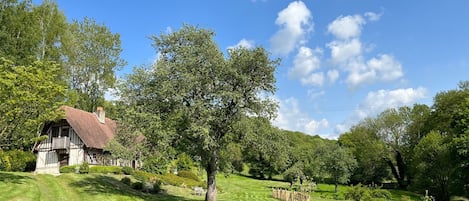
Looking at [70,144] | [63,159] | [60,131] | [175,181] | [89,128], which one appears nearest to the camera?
[175,181]

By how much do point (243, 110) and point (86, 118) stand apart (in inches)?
1007

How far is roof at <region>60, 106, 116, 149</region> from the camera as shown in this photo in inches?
1543

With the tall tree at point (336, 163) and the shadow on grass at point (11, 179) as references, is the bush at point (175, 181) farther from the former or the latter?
the tall tree at point (336, 163)

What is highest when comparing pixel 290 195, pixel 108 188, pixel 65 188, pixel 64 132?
pixel 64 132

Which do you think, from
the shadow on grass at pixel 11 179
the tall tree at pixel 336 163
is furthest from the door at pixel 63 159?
the tall tree at pixel 336 163

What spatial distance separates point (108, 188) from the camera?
2619 cm

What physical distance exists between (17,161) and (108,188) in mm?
14271

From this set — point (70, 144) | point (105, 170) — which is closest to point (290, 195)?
point (105, 170)

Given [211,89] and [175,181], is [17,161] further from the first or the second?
[211,89]

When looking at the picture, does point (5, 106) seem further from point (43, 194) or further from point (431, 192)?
point (431, 192)

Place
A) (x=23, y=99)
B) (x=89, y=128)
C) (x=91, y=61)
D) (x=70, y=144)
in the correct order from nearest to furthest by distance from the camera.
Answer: (x=23, y=99) < (x=70, y=144) < (x=89, y=128) < (x=91, y=61)

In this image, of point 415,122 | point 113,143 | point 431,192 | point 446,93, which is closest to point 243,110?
point 113,143

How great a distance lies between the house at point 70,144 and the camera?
130 ft

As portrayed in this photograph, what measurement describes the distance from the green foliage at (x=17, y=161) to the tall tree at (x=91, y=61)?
14069 millimetres
